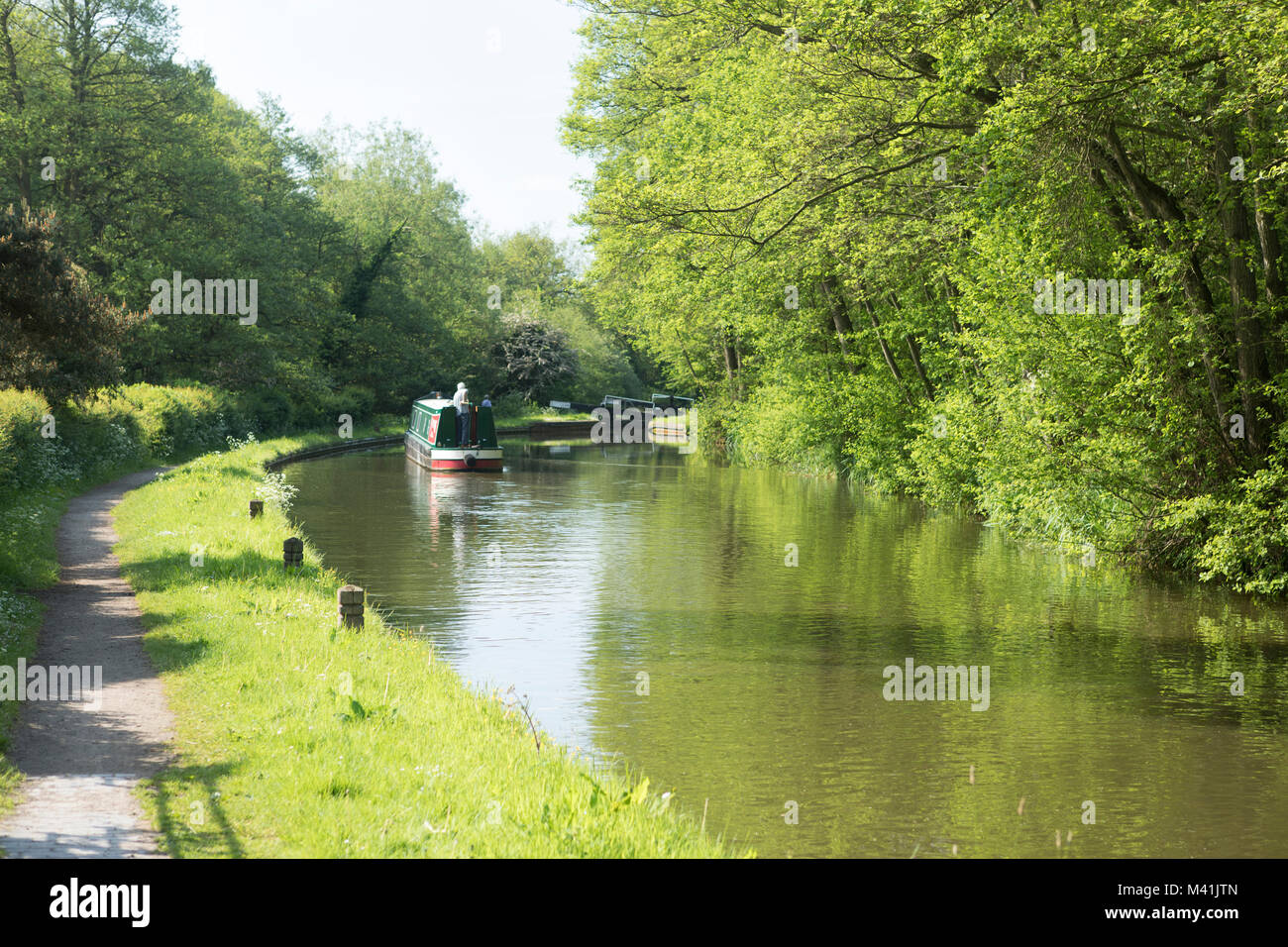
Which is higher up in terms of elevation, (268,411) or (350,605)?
(268,411)

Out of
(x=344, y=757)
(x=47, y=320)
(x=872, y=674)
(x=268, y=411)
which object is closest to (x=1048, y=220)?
(x=872, y=674)

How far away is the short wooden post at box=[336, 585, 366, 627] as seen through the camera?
1050 cm

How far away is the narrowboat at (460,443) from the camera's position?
34.5 metres

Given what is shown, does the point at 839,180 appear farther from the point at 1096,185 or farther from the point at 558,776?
the point at 558,776

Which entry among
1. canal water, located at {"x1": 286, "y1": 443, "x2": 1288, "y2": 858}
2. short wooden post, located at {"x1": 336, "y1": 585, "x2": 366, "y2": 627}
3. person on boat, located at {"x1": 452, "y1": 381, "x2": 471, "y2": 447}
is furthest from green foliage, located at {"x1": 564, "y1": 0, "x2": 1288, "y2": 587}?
person on boat, located at {"x1": 452, "y1": 381, "x2": 471, "y2": 447}

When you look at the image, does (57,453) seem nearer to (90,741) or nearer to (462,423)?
(462,423)

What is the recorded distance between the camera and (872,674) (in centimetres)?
1090

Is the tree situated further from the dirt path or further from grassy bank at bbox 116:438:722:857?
grassy bank at bbox 116:438:722:857

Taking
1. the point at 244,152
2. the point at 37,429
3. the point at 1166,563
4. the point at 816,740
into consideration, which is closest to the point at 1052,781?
the point at 816,740

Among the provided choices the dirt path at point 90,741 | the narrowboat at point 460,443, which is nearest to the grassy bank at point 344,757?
the dirt path at point 90,741

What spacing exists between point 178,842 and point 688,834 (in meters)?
2.59

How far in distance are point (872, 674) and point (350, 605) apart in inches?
193

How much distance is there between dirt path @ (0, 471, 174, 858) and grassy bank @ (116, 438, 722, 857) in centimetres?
16

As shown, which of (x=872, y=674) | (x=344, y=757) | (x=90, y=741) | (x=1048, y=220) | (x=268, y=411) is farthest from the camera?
(x=268, y=411)
